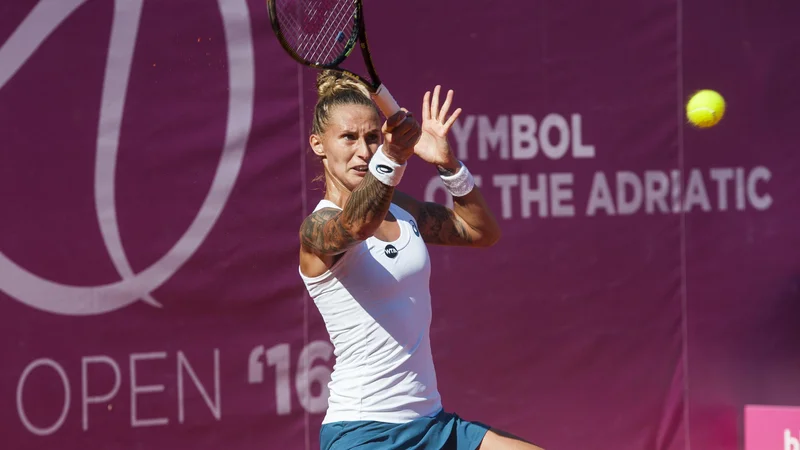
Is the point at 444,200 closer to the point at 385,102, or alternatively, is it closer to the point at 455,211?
the point at 455,211

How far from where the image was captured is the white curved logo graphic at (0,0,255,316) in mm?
4371

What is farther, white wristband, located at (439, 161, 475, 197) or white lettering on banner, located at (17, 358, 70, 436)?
white lettering on banner, located at (17, 358, 70, 436)

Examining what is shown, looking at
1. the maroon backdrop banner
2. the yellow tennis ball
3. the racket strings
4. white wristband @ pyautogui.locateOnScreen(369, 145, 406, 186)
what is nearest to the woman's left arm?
the racket strings

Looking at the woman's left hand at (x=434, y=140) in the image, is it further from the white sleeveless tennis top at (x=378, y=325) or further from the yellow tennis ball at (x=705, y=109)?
the yellow tennis ball at (x=705, y=109)

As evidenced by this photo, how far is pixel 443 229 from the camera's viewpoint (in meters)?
3.38

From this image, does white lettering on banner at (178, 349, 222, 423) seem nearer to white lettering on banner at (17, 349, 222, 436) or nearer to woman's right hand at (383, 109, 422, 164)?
white lettering on banner at (17, 349, 222, 436)

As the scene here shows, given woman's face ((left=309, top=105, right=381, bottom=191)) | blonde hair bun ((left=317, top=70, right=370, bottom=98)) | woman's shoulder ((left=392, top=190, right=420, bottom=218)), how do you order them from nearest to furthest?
woman's face ((left=309, top=105, right=381, bottom=191)) < blonde hair bun ((left=317, top=70, right=370, bottom=98)) < woman's shoulder ((left=392, top=190, right=420, bottom=218))

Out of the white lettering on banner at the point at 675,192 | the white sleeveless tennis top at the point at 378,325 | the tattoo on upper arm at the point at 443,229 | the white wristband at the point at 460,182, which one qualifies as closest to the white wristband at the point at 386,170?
the white sleeveless tennis top at the point at 378,325

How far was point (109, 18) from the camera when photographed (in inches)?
176

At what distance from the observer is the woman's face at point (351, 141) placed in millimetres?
3076

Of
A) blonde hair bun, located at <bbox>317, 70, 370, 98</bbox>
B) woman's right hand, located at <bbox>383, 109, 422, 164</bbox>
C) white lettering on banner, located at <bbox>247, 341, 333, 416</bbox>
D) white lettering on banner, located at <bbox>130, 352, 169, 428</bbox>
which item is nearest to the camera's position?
woman's right hand, located at <bbox>383, 109, 422, 164</bbox>

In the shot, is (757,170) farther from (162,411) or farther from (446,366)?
(162,411)

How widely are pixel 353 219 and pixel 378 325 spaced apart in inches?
16.9

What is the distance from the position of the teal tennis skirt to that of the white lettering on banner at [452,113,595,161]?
2061mm
